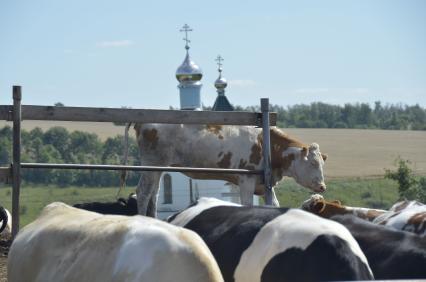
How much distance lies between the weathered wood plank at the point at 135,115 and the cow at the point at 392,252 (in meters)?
3.57

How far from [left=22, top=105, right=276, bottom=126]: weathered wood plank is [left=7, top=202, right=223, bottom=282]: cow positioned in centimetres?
334

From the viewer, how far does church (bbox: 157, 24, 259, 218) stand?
30.1 m

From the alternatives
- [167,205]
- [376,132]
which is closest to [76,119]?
[167,205]

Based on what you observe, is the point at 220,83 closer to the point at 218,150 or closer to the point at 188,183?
the point at 188,183

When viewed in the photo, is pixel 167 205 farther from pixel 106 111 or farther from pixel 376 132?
pixel 376 132

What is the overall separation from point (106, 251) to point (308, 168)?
9047mm

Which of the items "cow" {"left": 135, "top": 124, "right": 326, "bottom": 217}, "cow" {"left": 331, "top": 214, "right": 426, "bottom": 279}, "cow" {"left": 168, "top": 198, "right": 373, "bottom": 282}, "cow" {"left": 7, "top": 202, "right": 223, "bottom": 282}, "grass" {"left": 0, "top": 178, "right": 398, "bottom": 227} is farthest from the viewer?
"grass" {"left": 0, "top": 178, "right": 398, "bottom": 227}

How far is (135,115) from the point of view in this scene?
10.5 metres

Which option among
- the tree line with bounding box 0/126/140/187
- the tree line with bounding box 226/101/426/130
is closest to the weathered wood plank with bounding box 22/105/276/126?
the tree line with bounding box 0/126/140/187

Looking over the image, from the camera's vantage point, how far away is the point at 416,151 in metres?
84.6

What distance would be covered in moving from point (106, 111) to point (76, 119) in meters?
0.33

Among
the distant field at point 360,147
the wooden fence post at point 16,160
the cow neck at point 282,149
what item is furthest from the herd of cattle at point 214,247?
the distant field at point 360,147

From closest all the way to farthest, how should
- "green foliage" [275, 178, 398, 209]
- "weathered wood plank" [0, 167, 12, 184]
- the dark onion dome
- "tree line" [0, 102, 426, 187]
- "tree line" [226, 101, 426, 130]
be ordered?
1. "weathered wood plank" [0, 167, 12, 184]
2. the dark onion dome
3. "green foliage" [275, 178, 398, 209]
4. "tree line" [0, 102, 426, 187]
5. "tree line" [226, 101, 426, 130]

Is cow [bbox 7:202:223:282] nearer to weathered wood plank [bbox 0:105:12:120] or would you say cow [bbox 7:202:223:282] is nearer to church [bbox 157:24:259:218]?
weathered wood plank [bbox 0:105:12:120]
